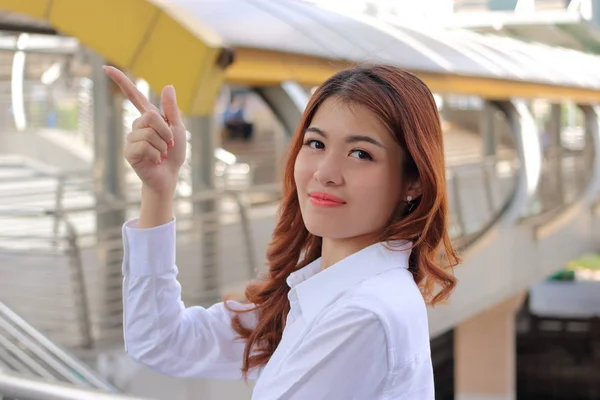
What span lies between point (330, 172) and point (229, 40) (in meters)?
3.37

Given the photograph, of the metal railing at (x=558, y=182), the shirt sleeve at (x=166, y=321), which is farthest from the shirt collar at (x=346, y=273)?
the metal railing at (x=558, y=182)

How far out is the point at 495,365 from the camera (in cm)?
1797

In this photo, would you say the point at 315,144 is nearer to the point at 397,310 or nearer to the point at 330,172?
the point at 330,172

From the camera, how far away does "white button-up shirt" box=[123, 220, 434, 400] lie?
147 centimetres

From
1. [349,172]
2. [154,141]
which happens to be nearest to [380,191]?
[349,172]

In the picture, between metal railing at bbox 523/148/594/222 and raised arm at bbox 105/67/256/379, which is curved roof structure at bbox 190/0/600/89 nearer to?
raised arm at bbox 105/67/256/379

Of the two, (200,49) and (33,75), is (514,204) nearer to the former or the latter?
(200,49)

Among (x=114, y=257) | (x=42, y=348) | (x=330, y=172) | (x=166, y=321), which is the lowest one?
(x=114, y=257)

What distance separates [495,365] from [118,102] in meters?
10.2

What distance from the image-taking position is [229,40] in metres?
4.90

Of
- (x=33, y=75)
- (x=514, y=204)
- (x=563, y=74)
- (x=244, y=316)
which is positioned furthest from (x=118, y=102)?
(x=33, y=75)

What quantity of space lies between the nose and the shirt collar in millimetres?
129

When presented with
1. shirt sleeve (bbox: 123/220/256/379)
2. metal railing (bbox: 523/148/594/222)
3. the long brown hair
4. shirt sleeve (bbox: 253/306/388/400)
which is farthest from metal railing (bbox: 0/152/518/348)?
shirt sleeve (bbox: 253/306/388/400)

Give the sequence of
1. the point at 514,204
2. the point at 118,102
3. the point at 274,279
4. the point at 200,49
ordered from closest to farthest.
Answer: the point at 274,279 → the point at 200,49 → the point at 118,102 → the point at 514,204
